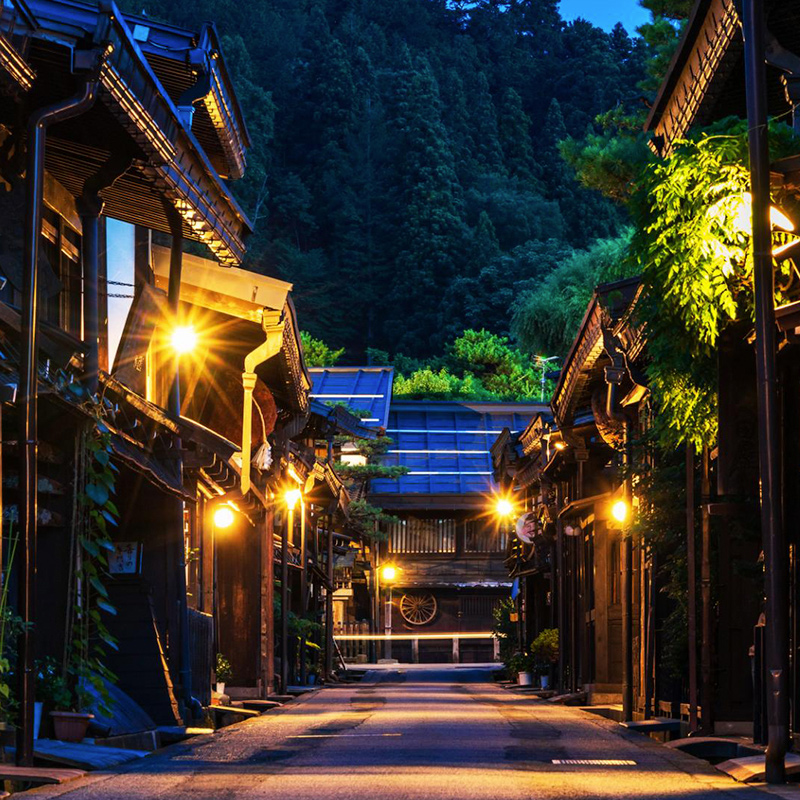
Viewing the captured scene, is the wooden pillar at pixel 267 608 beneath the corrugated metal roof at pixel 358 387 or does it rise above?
beneath

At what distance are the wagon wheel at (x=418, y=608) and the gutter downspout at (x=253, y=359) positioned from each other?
38980 mm

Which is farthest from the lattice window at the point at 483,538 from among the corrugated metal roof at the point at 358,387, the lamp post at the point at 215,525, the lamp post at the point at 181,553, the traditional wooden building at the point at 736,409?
the traditional wooden building at the point at 736,409

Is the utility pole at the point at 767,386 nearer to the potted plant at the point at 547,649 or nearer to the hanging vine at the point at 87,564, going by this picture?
the hanging vine at the point at 87,564

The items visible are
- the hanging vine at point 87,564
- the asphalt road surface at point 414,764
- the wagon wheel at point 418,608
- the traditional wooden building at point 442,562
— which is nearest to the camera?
the asphalt road surface at point 414,764

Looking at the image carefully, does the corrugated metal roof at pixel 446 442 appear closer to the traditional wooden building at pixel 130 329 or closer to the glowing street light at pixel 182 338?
the traditional wooden building at pixel 130 329

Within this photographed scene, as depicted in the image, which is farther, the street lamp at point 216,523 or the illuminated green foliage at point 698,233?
the street lamp at point 216,523

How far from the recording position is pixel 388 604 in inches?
2440

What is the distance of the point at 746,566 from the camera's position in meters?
15.9

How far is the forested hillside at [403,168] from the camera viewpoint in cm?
9212

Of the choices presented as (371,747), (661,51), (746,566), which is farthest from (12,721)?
(661,51)

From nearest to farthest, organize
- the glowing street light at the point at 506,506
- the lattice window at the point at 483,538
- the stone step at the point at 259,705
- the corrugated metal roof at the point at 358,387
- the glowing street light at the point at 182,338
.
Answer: the glowing street light at the point at 182,338, the stone step at the point at 259,705, the glowing street light at the point at 506,506, the lattice window at the point at 483,538, the corrugated metal roof at the point at 358,387

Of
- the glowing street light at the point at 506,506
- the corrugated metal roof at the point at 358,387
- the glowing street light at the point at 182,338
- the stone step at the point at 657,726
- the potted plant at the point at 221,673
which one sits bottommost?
the stone step at the point at 657,726

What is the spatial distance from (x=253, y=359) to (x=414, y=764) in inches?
475

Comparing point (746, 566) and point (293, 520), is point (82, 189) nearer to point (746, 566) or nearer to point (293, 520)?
point (746, 566)
